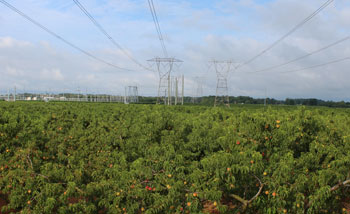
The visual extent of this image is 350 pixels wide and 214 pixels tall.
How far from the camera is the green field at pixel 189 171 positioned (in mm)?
5535

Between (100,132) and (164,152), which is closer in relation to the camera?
(164,152)

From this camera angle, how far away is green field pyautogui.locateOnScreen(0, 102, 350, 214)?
218 inches

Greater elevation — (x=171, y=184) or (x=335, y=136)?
(x=335, y=136)

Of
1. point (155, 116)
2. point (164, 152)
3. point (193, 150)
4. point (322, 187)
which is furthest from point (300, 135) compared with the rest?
point (155, 116)

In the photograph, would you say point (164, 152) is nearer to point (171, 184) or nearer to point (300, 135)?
point (171, 184)

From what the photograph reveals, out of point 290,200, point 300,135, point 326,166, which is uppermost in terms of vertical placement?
point 300,135

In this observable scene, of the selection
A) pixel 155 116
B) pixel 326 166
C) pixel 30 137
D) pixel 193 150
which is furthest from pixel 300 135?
pixel 30 137

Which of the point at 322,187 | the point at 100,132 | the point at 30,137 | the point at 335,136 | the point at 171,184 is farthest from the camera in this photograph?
the point at 100,132

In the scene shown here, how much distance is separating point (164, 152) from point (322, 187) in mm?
3306

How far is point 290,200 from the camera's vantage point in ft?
18.3

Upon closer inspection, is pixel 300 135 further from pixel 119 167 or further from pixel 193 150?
pixel 119 167

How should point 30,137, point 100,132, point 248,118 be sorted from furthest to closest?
point 100,132 < point 30,137 < point 248,118

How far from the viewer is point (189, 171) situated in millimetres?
6406

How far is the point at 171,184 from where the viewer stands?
5.86 metres
